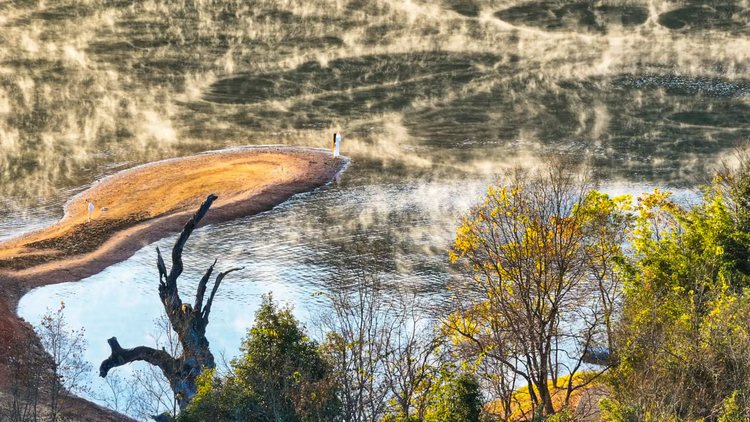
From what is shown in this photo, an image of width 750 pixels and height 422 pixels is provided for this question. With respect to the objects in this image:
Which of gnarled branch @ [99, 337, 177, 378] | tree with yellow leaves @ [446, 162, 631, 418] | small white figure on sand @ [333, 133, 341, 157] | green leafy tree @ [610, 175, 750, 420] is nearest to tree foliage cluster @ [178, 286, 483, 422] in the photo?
tree with yellow leaves @ [446, 162, 631, 418]

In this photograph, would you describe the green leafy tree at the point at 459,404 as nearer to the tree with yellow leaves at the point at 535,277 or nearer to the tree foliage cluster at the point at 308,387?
the tree foliage cluster at the point at 308,387

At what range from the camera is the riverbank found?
6200 cm

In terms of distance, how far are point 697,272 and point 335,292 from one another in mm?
19964

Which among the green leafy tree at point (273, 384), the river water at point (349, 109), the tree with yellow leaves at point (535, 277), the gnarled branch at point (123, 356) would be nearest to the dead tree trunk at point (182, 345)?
the gnarled branch at point (123, 356)

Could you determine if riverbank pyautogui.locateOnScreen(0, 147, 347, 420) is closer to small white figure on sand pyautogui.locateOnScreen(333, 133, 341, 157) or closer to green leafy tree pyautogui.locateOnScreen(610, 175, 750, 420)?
small white figure on sand pyautogui.locateOnScreen(333, 133, 341, 157)

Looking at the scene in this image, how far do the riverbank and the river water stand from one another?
1.48 meters

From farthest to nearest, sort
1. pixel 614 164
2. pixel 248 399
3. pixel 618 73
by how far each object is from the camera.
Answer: pixel 618 73 → pixel 614 164 → pixel 248 399

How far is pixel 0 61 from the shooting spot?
4043 inches

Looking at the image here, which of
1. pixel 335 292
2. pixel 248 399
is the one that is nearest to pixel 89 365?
pixel 335 292

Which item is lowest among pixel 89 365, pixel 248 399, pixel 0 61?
pixel 89 365

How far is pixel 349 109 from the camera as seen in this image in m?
93.8

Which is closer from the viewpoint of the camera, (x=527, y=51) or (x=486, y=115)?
(x=486, y=115)

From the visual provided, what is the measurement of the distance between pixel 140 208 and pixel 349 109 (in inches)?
1062

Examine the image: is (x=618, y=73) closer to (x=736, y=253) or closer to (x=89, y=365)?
(x=736, y=253)
